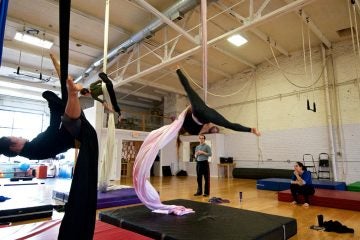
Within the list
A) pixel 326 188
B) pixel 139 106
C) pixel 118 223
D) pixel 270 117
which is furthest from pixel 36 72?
pixel 326 188

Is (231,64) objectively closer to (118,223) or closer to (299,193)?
(299,193)

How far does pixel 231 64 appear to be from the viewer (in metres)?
9.43

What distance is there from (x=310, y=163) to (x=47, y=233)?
7819mm

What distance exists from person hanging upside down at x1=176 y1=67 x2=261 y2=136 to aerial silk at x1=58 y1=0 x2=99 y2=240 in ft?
3.67

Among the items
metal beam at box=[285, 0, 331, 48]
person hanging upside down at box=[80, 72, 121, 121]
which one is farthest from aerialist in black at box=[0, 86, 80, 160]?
metal beam at box=[285, 0, 331, 48]

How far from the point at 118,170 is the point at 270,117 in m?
6.10

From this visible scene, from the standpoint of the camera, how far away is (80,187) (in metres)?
1.42

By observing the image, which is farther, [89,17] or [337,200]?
[89,17]

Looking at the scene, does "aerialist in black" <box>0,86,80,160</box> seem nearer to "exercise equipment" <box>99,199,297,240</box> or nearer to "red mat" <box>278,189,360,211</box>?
"exercise equipment" <box>99,199,297,240</box>

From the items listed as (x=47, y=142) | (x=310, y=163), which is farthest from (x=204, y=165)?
(x=310, y=163)

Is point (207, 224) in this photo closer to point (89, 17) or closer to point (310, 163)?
point (89, 17)

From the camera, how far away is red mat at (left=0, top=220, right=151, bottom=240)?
2.10 meters

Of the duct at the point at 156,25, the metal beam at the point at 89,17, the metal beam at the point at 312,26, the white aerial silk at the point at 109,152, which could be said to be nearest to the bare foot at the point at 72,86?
the white aerial silk at the point at 109,152

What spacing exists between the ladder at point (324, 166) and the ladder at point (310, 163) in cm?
18
